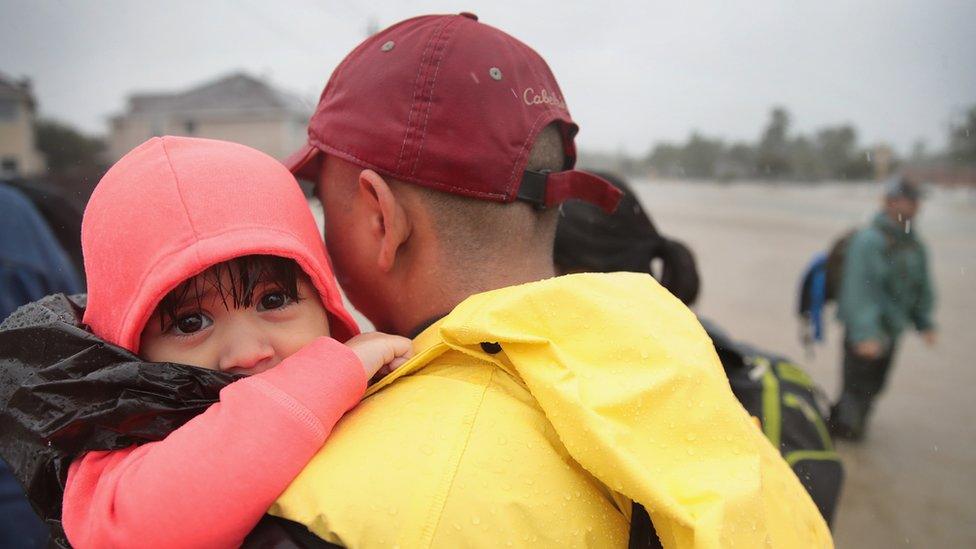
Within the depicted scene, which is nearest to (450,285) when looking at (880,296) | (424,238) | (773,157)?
(424,238)

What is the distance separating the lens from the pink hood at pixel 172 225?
3.31 feet

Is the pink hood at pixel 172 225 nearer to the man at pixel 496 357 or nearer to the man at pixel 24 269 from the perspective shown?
the man at pixel 496 357

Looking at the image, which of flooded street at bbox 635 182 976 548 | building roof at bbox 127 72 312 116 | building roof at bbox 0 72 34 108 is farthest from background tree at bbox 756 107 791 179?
building roof at bbox 0 72 34 108

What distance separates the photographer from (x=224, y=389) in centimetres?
92

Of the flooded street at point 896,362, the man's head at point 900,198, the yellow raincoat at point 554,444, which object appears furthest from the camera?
the man's head at point 900,198

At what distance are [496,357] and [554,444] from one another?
0.17 metres

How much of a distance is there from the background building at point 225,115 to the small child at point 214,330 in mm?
865

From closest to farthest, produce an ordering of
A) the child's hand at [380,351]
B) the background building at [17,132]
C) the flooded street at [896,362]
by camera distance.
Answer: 1. the child's hand at [380,351]
2. the flooded street at [896,362]
3. the background building at [17,132]

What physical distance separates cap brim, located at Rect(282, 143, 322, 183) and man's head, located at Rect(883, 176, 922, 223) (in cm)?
487

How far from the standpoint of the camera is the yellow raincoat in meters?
0.80

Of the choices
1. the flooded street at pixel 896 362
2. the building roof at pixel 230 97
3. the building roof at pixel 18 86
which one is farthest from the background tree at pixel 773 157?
the building roof at pixel 18 86

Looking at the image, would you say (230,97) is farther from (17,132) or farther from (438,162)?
(438,162)

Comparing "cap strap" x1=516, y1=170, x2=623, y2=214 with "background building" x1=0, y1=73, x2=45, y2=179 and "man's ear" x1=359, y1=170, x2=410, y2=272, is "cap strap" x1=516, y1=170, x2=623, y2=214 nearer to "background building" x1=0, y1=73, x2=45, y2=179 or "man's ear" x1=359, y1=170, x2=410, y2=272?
"man's ear" x1=359, y1=170, x2=410, y2=272

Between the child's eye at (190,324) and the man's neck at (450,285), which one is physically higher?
the man's neck at (450,285)
